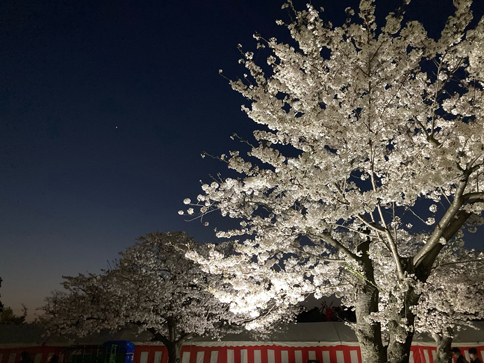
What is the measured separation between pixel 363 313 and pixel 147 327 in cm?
904

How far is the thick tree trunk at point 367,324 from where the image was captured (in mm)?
4742

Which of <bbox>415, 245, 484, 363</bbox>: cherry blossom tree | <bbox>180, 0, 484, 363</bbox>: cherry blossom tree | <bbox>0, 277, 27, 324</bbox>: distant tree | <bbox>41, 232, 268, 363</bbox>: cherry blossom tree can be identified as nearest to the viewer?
<bbox>180, 0, 484, 363</bbox>: cherry blossom tree

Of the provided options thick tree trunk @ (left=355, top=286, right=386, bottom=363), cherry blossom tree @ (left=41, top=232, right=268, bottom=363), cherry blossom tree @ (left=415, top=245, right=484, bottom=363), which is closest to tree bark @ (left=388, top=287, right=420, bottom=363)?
thick tree trunk @ (left=355, top=286, right=386, bottom=363)

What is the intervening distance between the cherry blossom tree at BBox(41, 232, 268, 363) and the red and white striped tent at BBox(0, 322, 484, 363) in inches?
23.9

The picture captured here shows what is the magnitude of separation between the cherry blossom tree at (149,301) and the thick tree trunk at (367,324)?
23.2 feet

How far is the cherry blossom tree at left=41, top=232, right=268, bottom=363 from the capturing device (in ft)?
36.4

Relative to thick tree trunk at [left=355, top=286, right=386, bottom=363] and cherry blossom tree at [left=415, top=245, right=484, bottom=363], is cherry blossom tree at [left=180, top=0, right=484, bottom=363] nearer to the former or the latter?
thick tree trunk at [left=355, top=286, right=386, bottom=363]

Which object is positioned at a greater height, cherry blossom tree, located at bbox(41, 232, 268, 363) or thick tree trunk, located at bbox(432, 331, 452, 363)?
cherry blossom tree, located at bbox(41, 232, 268, 363)

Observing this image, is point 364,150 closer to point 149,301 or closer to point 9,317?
point 149,301

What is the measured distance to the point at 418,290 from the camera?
13.2 feet

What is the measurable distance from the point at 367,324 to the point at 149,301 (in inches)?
356

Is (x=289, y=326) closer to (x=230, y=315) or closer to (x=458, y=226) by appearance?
(x=230, y=315)

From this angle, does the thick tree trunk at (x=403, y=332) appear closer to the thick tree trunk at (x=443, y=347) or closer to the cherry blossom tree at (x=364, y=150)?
the cherry blossom tree at (x=364, y=150)

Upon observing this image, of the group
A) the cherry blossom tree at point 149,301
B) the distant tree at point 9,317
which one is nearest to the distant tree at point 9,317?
the distant tree at point 9,317
